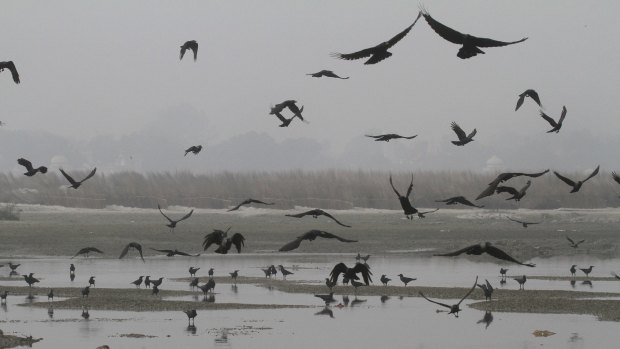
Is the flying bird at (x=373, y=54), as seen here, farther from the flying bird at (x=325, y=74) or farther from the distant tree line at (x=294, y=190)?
the distant tree line at (x=294, y=190)

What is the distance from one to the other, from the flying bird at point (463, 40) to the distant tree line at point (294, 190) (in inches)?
2358

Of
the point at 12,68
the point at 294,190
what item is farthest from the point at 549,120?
the point at 294,190

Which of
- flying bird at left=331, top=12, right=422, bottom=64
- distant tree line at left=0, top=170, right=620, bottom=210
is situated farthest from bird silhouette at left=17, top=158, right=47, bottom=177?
distant tree line at left=0, top=170, right=620, bottom=210

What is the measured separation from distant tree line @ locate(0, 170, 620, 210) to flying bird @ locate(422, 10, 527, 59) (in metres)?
59.9

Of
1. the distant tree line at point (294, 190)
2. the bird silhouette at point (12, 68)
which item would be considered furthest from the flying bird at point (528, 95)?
Answer: the distant tree line at point (294, 190)

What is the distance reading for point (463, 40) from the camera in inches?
576

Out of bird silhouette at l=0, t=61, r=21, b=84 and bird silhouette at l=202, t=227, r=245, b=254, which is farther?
bird silhouette at l=0, t=61, r=21, b=84

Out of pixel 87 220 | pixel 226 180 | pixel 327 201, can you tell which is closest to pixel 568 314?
pixel 87 220

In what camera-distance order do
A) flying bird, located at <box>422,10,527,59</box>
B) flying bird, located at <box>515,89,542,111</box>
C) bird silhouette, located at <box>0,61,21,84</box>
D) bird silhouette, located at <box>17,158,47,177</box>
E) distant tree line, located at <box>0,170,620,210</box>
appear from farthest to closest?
distant tree line, located at <box>0,170,620,210</box>, bird silhouette, located at <box>17,158,47,177</box>, flying bird, located at <box>515,89,542,111</box>, bird silhouette, located at <box>0,61,21,84</box>, flying bird, located at <box>422,10,527,59</box>

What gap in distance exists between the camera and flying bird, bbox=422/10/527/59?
14.2 meters

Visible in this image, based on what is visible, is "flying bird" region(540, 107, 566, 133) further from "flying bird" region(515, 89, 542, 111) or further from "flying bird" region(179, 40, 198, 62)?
"flying bird" region(179, 40, 198, 62)

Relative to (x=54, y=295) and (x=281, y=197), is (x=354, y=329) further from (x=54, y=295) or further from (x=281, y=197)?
(x=281, y=197)

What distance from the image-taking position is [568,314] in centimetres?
2778

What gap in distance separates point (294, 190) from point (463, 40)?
65136 mm
